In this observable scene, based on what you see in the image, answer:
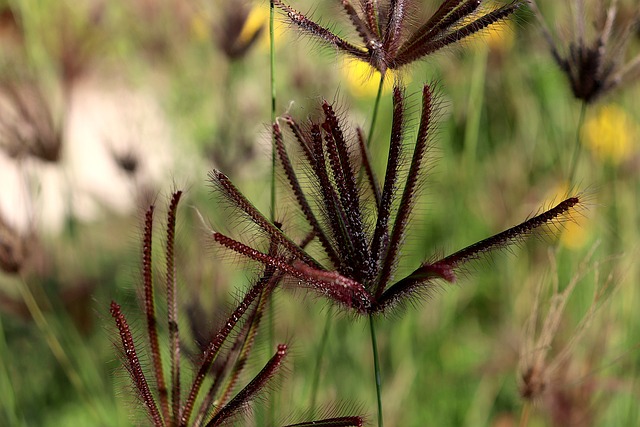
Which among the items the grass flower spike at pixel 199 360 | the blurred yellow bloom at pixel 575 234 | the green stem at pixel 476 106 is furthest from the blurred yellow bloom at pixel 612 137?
the grass flower spike at pixel 199 360

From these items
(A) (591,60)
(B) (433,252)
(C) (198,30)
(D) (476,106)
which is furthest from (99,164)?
(A) (591,60)

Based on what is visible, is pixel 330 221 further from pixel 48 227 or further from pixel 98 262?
pixel 48 227

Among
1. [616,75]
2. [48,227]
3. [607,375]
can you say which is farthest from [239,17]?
[48,227]

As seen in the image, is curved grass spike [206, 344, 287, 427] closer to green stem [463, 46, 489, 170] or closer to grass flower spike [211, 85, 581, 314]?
grass flower spike [211, 85, 581, 314]

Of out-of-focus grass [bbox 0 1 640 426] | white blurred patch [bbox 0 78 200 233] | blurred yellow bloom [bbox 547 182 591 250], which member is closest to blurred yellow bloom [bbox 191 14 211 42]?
out-of-focus grass [bbox 0 1 640 426]

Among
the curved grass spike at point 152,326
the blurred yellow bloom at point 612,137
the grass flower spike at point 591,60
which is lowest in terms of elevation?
the curved grass spike at point 152,326

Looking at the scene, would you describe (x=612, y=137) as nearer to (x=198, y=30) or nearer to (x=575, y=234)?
(x=575, y=234)

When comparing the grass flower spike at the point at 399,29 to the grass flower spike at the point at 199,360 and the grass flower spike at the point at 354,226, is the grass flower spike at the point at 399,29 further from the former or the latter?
the grass flower spike at the point at 199,360
